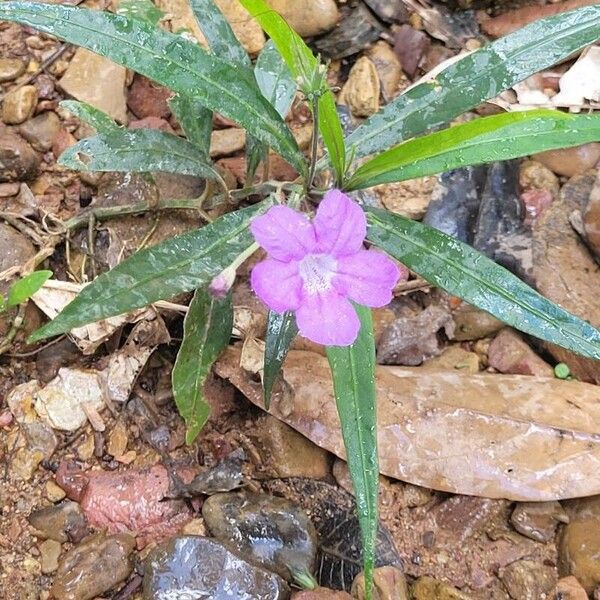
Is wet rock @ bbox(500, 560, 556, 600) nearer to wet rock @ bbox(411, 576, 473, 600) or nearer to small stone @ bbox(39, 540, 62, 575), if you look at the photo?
wet rock @ bbox(411, 576, 473, 600)

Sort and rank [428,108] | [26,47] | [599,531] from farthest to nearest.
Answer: [26,47]
[599,531]
[428,108]

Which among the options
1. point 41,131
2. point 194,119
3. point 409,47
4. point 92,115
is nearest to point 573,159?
point 409,47

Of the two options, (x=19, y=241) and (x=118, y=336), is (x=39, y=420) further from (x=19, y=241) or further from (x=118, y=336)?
(x=19, y=241)

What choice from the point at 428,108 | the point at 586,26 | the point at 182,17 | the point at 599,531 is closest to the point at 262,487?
the point at 599,531

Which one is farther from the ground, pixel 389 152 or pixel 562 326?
pixel 389 152

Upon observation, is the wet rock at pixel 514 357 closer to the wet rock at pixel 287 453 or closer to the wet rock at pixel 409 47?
the wet rock at pixel 287 453

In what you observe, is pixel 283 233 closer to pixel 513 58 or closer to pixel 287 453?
pixel 513 58

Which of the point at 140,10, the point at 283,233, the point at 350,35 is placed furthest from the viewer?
the point at 350,35
